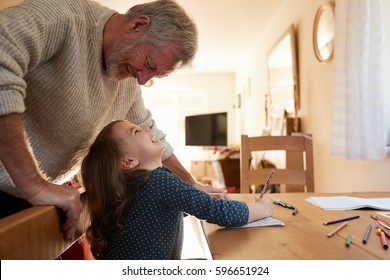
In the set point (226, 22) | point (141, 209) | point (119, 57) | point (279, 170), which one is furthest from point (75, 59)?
point (226, 22)

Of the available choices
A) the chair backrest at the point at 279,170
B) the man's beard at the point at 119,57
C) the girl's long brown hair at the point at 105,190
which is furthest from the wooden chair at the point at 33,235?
the chair backrest at the point at 279,170

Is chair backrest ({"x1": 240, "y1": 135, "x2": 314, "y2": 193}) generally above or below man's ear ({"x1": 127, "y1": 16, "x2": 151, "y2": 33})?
below

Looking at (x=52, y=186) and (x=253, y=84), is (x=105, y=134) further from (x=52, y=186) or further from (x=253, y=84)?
(x=253, y=84)

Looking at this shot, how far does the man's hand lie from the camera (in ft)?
1.66

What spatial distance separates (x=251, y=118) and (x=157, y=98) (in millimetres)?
1940

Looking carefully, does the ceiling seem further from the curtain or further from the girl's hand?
Answer: the girl's hand

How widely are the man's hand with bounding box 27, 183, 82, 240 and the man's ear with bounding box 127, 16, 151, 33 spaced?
1.41ft

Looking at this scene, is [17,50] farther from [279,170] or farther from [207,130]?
[207,130]

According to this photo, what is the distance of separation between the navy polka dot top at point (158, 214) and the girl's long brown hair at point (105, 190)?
0.02 metres

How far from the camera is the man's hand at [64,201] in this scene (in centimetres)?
51

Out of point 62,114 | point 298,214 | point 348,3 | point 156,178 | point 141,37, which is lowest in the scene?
point 298,214

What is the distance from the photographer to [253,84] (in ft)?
14.3

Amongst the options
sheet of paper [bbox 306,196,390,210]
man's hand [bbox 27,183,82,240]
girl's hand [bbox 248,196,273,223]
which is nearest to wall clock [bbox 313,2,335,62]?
sheet of paper [bbox 306,196,390,210]

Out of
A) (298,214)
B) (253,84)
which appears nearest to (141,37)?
(298,214)
